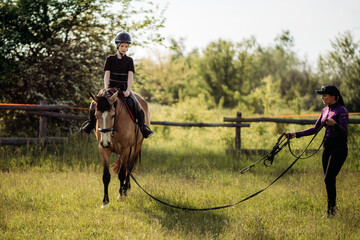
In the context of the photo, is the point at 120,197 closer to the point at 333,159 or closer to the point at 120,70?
the point at 120,70

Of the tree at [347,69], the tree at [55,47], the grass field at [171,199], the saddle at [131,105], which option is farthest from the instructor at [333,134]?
the tree at [347,69]

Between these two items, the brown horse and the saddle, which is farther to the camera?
the saddle

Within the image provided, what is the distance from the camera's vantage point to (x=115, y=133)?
594cm

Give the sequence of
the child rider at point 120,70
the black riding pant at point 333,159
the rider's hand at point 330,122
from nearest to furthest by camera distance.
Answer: the rider's hand at point 330,122 < the black riding pant at point 333,159 < the child rider at point 120,70

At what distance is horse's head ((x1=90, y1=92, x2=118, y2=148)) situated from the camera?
506 cm

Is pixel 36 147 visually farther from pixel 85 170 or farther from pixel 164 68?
pixel 164 68

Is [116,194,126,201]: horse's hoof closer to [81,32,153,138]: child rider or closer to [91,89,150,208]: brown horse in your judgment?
[91,89,150,208]: brown horse

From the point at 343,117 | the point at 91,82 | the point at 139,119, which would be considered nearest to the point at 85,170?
the point at 139,119

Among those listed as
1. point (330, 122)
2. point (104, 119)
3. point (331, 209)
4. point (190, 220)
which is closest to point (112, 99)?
point (104, 119)

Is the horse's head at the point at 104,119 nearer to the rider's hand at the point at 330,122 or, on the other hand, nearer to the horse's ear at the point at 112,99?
the horse's ear at the point at 112,99

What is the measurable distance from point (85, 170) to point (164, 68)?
120ft

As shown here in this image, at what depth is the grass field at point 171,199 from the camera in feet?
15.2

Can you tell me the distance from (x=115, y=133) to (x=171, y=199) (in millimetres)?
1599

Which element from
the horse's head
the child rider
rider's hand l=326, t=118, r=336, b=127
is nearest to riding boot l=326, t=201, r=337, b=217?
rider's hand l=326, t=118, r=336, b=127
